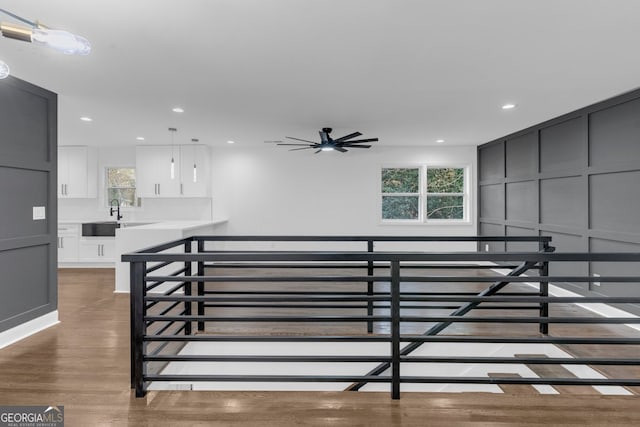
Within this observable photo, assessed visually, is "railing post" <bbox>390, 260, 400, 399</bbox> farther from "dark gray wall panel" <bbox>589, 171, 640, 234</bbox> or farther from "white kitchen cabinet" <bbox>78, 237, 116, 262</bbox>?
"white kitchen cabinet" <bbox>78, 237, 116, 262</bbox>

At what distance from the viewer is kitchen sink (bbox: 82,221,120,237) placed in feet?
20.7

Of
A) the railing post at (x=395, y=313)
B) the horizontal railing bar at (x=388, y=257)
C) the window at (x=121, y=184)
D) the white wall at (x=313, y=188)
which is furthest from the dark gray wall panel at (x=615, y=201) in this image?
the window at (x=121, y=184)

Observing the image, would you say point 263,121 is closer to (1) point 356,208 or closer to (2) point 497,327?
(1) point 356,208

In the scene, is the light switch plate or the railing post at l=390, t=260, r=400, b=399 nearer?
the railing post at l=390, t=260, r=400, b=399

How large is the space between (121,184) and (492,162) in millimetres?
7516

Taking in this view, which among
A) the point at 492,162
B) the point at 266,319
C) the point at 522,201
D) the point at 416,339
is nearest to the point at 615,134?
the point at 522,201

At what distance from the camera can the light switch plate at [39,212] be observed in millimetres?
3315

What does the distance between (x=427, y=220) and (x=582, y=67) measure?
435 centimetres

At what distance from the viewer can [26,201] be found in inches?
127

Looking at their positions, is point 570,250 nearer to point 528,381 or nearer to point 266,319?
point 528,381

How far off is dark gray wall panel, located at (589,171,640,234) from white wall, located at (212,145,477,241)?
9.50 ft

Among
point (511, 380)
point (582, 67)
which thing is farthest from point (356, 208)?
point (511, 380)

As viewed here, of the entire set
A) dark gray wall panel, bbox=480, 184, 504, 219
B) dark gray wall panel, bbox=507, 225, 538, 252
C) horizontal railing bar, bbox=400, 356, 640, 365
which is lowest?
horizontal railing bar, bbox=400, 356, 640, 365

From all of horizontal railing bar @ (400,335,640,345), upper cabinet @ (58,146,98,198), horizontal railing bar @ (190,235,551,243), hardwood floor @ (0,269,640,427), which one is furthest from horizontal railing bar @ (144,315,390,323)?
upper cabinet @ (58,146,98,198)
